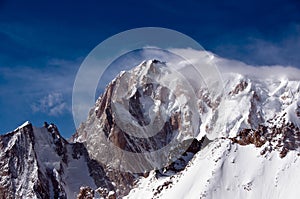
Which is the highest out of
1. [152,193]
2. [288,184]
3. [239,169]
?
[152,193]

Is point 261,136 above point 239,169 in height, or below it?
above

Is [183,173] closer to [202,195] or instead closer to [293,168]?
[202,195]

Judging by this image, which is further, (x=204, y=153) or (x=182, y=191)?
(x=204, y=153)

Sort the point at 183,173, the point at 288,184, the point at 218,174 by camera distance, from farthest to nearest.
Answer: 1. the point at 183,173
2. the point at 218,174
3. the point at 288,184

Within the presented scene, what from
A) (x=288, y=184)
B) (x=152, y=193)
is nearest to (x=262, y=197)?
(x=288, y=184)

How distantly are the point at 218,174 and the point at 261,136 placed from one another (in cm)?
2662

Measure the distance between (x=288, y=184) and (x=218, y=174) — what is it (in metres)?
20.4

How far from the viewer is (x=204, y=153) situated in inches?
7598

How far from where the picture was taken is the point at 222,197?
170m

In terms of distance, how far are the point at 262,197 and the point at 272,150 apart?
17654 mm

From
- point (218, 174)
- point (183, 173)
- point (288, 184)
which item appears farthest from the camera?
point (183, 173)

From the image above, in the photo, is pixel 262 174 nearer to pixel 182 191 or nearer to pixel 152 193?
pixel 182 191

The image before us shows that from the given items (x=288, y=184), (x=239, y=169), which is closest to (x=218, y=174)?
(x=239, y=169)

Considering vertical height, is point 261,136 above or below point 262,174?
above
